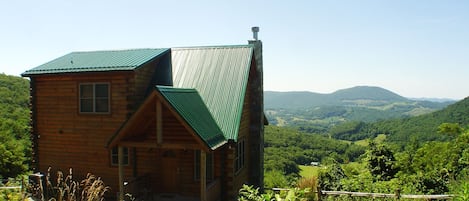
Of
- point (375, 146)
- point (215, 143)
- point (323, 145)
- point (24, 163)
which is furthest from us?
point (323, 145)

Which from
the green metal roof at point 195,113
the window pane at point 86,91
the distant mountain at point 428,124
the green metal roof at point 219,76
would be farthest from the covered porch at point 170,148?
the distant mountain at point 428,124

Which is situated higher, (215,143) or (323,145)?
(215,143)

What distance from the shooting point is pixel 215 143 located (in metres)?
10.8

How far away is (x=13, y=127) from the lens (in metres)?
34.8

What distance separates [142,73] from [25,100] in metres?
40.0

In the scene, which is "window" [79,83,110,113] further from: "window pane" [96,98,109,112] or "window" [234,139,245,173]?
"window" [234,139,245,173]

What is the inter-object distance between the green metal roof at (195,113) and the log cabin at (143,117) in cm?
5

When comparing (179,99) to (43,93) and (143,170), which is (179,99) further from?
(43,93)

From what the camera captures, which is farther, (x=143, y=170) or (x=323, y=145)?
(x=323, y=145)

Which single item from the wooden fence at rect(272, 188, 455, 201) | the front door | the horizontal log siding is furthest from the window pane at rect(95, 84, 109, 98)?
the wooden fence at rect(272, 188, 455, 201)

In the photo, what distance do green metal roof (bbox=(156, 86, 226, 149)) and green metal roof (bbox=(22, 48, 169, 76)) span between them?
2497 millimetres

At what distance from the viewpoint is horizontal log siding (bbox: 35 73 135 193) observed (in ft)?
43.2

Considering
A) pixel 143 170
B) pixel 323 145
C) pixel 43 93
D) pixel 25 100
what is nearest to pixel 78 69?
pixel 43 93

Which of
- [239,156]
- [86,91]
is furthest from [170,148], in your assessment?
[86,91]
